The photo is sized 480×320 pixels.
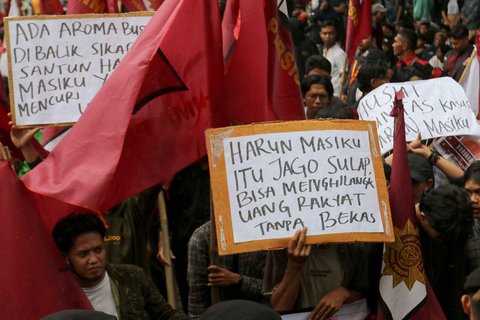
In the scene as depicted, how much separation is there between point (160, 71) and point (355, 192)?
1140mm

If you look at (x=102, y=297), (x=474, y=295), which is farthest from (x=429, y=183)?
(x=474, y=295)

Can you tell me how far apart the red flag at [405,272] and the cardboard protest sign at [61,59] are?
2.03 metres

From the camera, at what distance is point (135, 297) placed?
5.24 m

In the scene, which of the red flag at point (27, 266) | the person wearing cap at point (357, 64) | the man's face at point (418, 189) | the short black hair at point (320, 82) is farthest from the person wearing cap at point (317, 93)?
the red flag at point (27, 266)

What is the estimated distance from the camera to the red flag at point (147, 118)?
5215mm

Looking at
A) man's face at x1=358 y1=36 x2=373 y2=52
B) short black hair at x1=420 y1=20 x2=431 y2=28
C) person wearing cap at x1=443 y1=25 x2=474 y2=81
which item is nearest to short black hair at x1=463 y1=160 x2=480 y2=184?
man's face at x1=358 y1=36 x2=373 y2=52

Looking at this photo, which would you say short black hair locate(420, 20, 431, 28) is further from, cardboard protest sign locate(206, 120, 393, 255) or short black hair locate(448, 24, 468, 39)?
cardboard protest sign locate(206, 120, 393, 255)

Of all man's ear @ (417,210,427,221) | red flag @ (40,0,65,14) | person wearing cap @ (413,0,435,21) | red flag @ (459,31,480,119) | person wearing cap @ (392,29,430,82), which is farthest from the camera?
person wearing cap @ (413,0,435,21)

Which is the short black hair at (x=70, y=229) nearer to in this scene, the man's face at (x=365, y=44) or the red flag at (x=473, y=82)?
the red flag at (x=473, y=82)

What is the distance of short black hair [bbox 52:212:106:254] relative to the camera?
17.0ft

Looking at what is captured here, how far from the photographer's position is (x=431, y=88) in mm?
7070

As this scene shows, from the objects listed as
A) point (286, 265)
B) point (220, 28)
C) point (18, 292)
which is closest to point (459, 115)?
point (220, 28)

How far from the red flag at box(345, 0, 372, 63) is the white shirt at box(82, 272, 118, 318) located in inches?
258

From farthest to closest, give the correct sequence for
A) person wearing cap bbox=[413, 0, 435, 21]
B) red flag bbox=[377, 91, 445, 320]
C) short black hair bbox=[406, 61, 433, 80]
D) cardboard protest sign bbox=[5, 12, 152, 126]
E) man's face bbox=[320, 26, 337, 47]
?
person wearing cap bbox=[413, 0, 435, 21] < man's face bbox=[320, 26, 337, 47] < short black hair bbox=[406, 61, 433, 80] < cardboard protest sign bbox=[5, 12, 152, 126] < red flag bbox=[377, 91, 445, 320]
